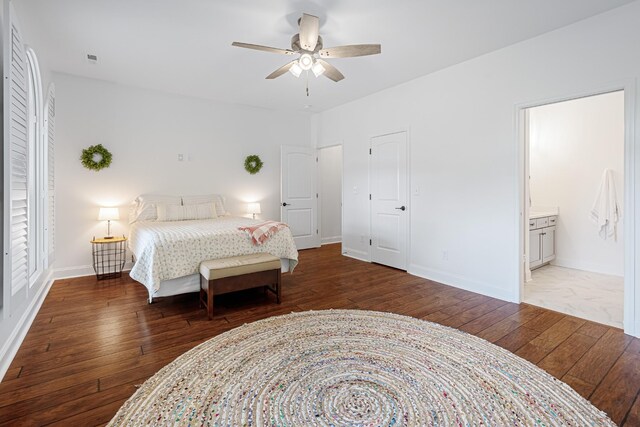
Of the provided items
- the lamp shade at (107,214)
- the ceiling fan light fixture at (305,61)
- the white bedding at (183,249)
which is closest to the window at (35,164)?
the white bedding at (183,249)

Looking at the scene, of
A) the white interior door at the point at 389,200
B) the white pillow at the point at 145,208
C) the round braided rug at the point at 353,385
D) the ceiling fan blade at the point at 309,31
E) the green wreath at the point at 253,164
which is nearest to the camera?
the round braided rug at the point at 353,385

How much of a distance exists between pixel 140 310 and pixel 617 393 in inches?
152

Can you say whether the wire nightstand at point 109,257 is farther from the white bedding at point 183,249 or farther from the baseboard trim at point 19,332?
the white bedding at point 183,249

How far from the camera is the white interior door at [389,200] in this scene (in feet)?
15.6

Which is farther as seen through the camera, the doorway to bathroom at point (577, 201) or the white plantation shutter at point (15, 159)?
the doorway to bathroom at point (577, 201)

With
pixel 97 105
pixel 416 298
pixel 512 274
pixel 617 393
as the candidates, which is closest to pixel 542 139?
pixel 512 274

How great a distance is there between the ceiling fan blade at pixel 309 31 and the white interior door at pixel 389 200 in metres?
2.31

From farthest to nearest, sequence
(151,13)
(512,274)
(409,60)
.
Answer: (409,60) → (512,274) → (151,13)

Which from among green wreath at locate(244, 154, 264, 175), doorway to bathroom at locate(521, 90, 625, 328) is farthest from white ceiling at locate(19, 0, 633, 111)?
green wreath at locate(244, 154, 264, 175)

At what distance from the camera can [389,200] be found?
4.99m

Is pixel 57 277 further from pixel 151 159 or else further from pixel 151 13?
pixel 151 13

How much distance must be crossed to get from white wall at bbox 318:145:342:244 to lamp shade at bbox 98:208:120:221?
3860 millimetres

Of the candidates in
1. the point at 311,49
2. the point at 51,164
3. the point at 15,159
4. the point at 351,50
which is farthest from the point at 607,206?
the point at 51,164

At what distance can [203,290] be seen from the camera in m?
3.31
